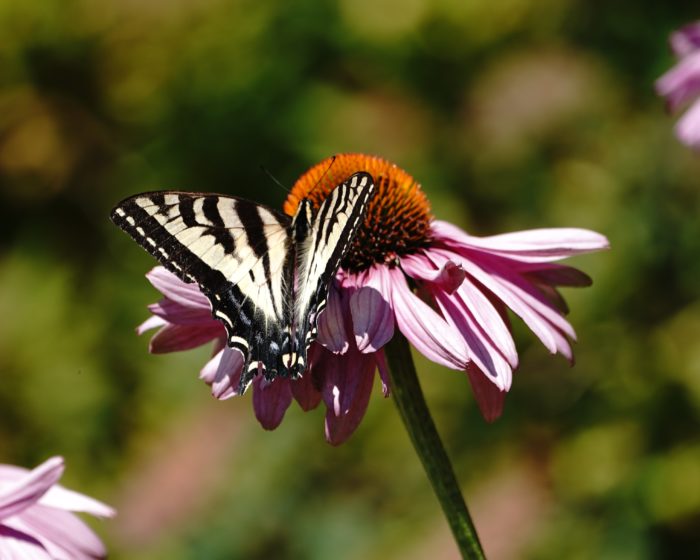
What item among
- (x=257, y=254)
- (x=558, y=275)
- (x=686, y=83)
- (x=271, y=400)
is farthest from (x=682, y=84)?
(x=271, y=400)

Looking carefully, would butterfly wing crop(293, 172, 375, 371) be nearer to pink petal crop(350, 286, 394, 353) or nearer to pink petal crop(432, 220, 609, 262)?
pink petal crop(350, 286, 394, 353)

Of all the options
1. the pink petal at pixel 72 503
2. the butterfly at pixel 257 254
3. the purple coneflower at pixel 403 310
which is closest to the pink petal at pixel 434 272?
the purple coneflower at pixel 403 310

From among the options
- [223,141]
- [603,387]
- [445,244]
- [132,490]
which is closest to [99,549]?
[445,244]

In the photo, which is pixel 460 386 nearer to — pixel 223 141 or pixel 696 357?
pixel 696 357

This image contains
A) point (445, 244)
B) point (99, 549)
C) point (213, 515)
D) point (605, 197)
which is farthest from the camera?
point (605, 197)

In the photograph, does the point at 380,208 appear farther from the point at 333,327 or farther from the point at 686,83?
the point at 686,83

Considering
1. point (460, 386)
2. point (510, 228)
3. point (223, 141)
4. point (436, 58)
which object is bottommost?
point (460, 386)

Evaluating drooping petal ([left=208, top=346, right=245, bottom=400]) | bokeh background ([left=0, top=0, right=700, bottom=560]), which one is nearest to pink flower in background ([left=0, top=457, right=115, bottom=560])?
drooping petal ([left=208, top=346, right=245, bottom=400])
